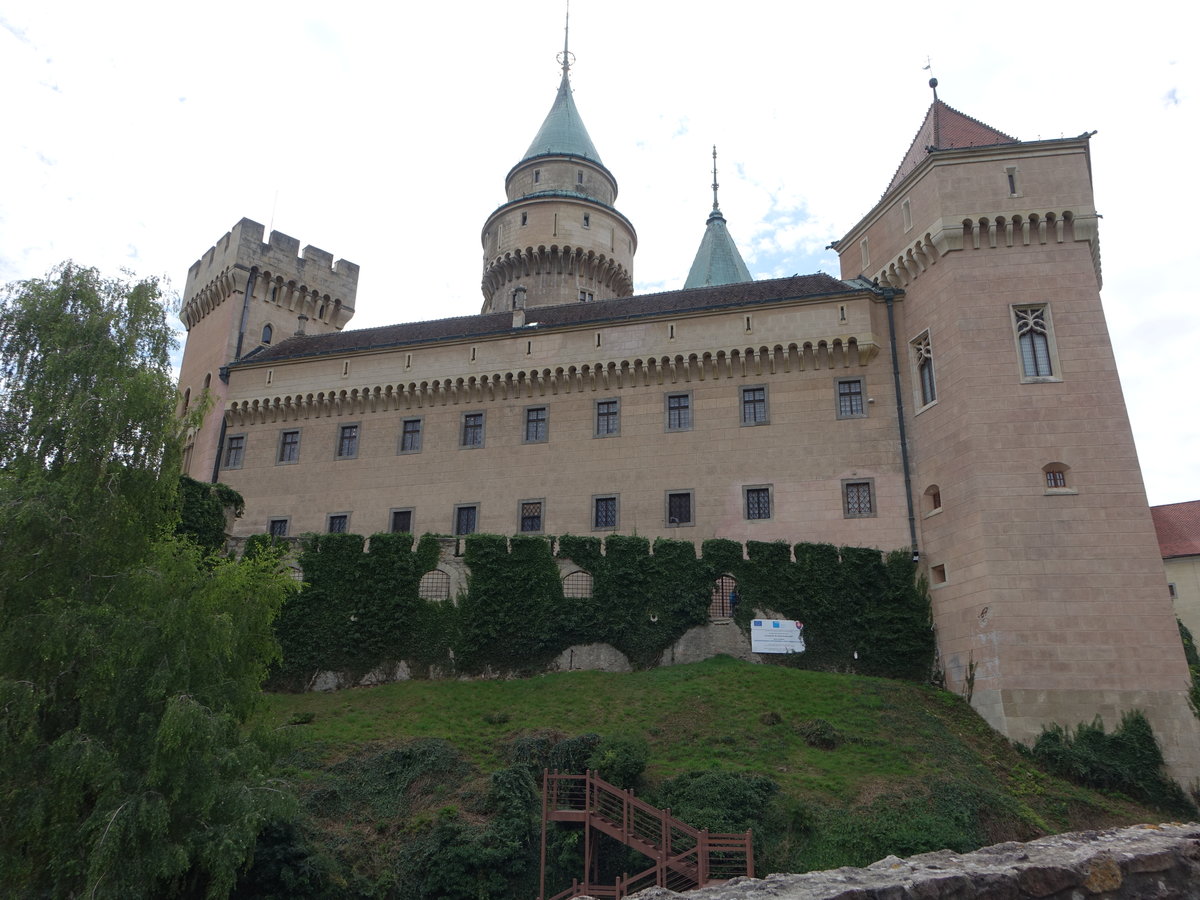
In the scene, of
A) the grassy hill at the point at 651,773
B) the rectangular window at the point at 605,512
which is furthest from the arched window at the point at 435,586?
the rectangular window at the point at 605,512

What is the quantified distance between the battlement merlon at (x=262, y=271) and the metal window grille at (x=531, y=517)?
60.2 ft

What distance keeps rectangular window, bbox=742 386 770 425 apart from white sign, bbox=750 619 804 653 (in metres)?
7.67

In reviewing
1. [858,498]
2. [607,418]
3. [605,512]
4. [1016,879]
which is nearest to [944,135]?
[858,498]

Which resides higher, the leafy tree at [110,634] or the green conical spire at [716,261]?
the green conical spire at [716,261]

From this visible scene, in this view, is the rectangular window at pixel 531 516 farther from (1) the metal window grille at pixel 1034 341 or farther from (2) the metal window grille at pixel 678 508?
(1) the metal window grille at pixel 1034 341

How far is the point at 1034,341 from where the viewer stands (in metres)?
27.9

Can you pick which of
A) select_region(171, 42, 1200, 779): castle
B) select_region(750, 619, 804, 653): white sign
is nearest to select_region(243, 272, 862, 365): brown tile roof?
select_region(171, 42, 1200, 779): castle

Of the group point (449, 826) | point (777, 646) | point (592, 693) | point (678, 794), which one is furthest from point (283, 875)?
point (777, 646)

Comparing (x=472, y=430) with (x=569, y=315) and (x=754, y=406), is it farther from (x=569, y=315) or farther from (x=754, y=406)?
(x=754, y=406)

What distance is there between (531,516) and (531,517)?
36 millimetres

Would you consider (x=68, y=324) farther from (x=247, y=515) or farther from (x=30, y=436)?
(x=247, y=515)

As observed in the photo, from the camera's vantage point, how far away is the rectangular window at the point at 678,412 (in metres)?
32.8

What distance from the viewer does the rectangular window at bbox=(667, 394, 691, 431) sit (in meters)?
32.8

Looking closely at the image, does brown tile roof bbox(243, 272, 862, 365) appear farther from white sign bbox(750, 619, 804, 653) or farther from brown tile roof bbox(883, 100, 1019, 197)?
white sign bbox(750, 619, 804, 653)
